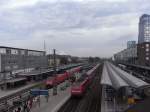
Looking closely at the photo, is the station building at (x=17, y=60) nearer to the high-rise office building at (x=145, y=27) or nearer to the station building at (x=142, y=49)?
the station building at (x=142, y=49)

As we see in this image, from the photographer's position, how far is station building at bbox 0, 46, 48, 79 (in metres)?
75.6

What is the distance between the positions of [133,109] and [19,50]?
78288 millimetres

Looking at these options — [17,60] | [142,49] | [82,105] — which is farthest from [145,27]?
[82,105]

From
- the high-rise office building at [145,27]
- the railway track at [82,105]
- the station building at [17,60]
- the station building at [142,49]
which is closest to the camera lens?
the railway track at [82,105]

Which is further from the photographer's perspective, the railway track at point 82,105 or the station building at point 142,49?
the station building at point 142,49

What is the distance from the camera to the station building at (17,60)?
75.6 meters

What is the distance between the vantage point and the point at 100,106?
112ft

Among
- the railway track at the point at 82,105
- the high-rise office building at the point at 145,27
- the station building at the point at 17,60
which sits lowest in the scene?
the railway track at the point at 82,105

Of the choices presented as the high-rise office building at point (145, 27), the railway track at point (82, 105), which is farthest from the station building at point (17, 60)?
the high-rise office building at point (145, 27)

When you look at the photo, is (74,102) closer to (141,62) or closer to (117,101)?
(117,101)

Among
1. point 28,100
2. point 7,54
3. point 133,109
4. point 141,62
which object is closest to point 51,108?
A: point 28,100

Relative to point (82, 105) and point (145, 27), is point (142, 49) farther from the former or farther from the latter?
point (82, 105)

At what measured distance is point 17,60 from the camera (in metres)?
86.8

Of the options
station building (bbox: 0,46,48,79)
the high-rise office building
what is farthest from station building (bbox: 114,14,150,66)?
station building (bbox: 0,46,48,79)
